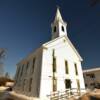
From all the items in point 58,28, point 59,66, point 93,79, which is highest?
point 58,28

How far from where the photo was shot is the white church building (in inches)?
752

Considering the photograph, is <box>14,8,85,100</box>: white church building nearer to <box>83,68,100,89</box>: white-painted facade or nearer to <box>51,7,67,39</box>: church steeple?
<box>51,7,67,39</box>: church steeple

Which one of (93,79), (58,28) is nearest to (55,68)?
(58,28)

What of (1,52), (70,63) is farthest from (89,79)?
(1,52)

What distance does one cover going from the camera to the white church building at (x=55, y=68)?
19.1 m

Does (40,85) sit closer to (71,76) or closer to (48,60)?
(48,60)

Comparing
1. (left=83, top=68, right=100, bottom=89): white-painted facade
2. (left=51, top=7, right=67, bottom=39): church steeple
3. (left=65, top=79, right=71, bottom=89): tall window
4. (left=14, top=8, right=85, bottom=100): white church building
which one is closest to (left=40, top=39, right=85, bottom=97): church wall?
(left=14, top=8, right=85, bottom=100): white church building

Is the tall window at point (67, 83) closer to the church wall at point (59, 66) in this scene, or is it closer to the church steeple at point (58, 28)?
the church wall at point (59, 66)

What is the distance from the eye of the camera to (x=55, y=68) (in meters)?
21.3

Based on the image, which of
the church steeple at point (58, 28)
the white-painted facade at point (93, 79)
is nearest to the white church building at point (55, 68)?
the church steeple at point (58, 28)

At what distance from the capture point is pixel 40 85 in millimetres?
18109

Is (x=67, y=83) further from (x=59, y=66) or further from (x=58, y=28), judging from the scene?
(x=58, y=28)

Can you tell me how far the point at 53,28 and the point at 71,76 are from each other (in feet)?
42.8

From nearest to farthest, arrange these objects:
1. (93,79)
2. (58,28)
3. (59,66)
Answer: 1. (59,66)
2. (58,28)
3. (93,79)
